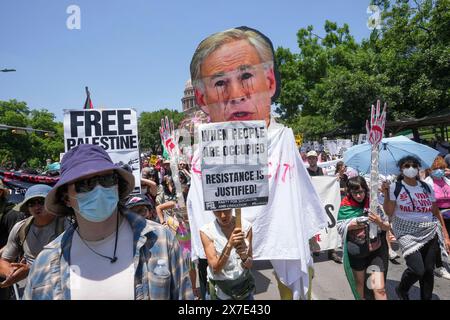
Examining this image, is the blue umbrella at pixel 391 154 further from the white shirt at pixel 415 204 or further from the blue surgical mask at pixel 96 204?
the blue surgical mask at pixel 96 204

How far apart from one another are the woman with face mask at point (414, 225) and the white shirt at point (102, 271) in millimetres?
3358

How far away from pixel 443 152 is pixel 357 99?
26.2 feet

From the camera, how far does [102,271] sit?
2.01 m

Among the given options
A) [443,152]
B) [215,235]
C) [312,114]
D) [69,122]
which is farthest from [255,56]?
[312,114]

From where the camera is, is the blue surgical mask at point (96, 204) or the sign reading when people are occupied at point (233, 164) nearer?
the blue surgical mask at point (96, 204)

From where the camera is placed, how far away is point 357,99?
20.3 m

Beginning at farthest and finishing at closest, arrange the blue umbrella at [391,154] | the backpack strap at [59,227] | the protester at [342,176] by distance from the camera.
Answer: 1. the protester at [342,176]
2. the blue umbrella at [391,154]
3. the backpack strap at [59,227]

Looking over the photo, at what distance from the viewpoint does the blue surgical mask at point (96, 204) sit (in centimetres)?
205

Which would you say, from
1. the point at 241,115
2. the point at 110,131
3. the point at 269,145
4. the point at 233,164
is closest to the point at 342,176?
the point at 269,145

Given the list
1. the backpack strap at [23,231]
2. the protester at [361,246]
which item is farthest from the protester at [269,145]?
the backpack strap at [23,231]

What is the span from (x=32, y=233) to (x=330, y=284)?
13.0 feet

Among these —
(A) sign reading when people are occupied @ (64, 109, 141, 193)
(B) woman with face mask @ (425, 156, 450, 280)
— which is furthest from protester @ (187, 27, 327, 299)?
(B) woman with face mask @ (425, 156, 450, 280)

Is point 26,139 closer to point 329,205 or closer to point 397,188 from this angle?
point 329,205

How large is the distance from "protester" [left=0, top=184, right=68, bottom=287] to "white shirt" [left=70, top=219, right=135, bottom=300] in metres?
1.48
